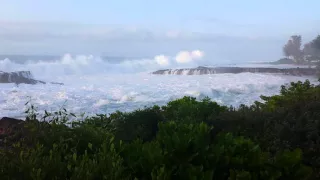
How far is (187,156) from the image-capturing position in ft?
8.57

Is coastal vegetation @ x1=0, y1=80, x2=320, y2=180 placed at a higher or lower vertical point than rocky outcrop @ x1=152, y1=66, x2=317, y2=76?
higher

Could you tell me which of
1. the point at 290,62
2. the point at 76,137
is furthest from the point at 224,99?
the point at 290,62

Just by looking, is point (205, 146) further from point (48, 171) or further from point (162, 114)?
point (162, 114)

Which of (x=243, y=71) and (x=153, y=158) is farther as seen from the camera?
(x=243, y=71)

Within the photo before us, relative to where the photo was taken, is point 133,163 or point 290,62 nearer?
point 133,163

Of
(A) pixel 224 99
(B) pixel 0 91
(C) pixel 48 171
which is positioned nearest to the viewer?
(C) pixel 48 171

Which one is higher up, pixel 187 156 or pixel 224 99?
pixel 187 156

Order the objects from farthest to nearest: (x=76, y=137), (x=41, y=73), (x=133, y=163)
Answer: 1. (x=41, y=73)
2. (x=76, y=137)
3. (x=133, y=163)

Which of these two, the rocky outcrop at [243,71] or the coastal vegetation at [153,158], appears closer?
the coastal vegetation at [153,158]

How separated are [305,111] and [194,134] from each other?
312 centimetres

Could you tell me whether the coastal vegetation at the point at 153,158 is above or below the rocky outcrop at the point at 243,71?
above

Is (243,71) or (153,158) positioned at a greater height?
(153,158)

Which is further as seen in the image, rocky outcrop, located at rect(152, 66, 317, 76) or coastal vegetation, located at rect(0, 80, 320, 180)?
rocky outcrop, located at rect(152, 66, 317, 76)

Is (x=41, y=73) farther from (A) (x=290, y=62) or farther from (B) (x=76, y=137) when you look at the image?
(B) (x=76, y=137)
